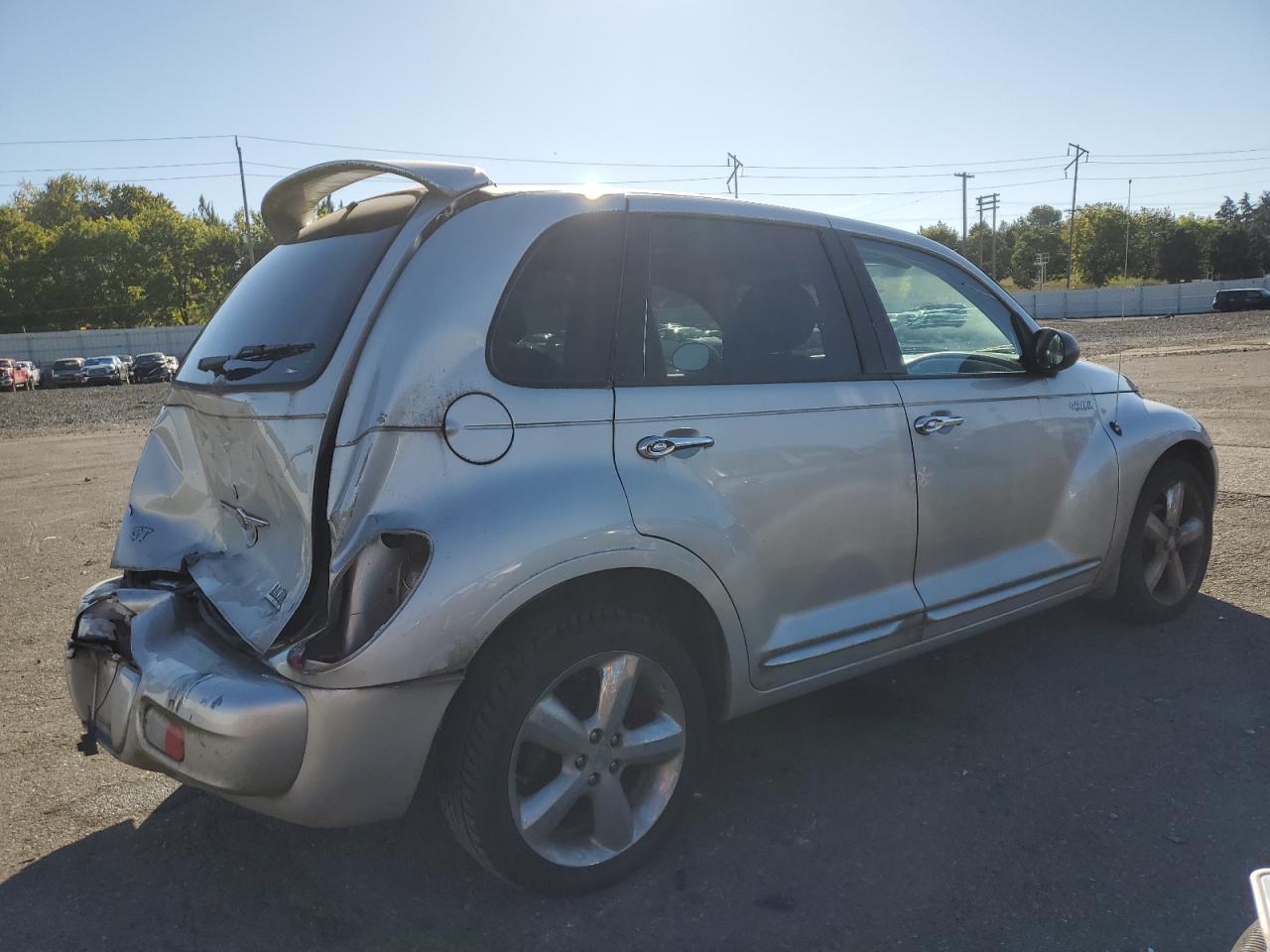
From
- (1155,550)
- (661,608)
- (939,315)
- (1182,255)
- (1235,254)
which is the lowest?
(1155,550)

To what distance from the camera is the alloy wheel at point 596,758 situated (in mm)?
2402

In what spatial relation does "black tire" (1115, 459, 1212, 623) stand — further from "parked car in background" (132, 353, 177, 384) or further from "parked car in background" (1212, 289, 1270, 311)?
"parked car in background" (1212, 289, 1270, 311)

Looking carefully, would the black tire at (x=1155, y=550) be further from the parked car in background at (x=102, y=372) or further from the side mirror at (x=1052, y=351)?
the parked car in background at (x=102, y=372)

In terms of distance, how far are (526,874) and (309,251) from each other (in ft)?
6.20

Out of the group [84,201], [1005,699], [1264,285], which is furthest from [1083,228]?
[1005,699]

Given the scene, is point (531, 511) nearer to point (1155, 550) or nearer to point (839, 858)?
point (839, 858)

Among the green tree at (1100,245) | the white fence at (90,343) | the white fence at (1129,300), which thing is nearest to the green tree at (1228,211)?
the green tree at (1100,245)

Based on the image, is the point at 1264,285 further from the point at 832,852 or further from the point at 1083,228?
the point at 832,852

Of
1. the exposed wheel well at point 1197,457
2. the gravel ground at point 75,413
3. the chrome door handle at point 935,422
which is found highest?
the chrome door handle at point 935,422

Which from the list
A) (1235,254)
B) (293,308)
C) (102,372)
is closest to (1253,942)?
(293,308)

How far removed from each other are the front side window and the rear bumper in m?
2.05

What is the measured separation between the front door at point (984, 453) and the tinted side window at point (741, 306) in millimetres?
257

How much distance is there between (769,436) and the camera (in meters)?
2.76

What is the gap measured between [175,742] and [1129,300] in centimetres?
7049
